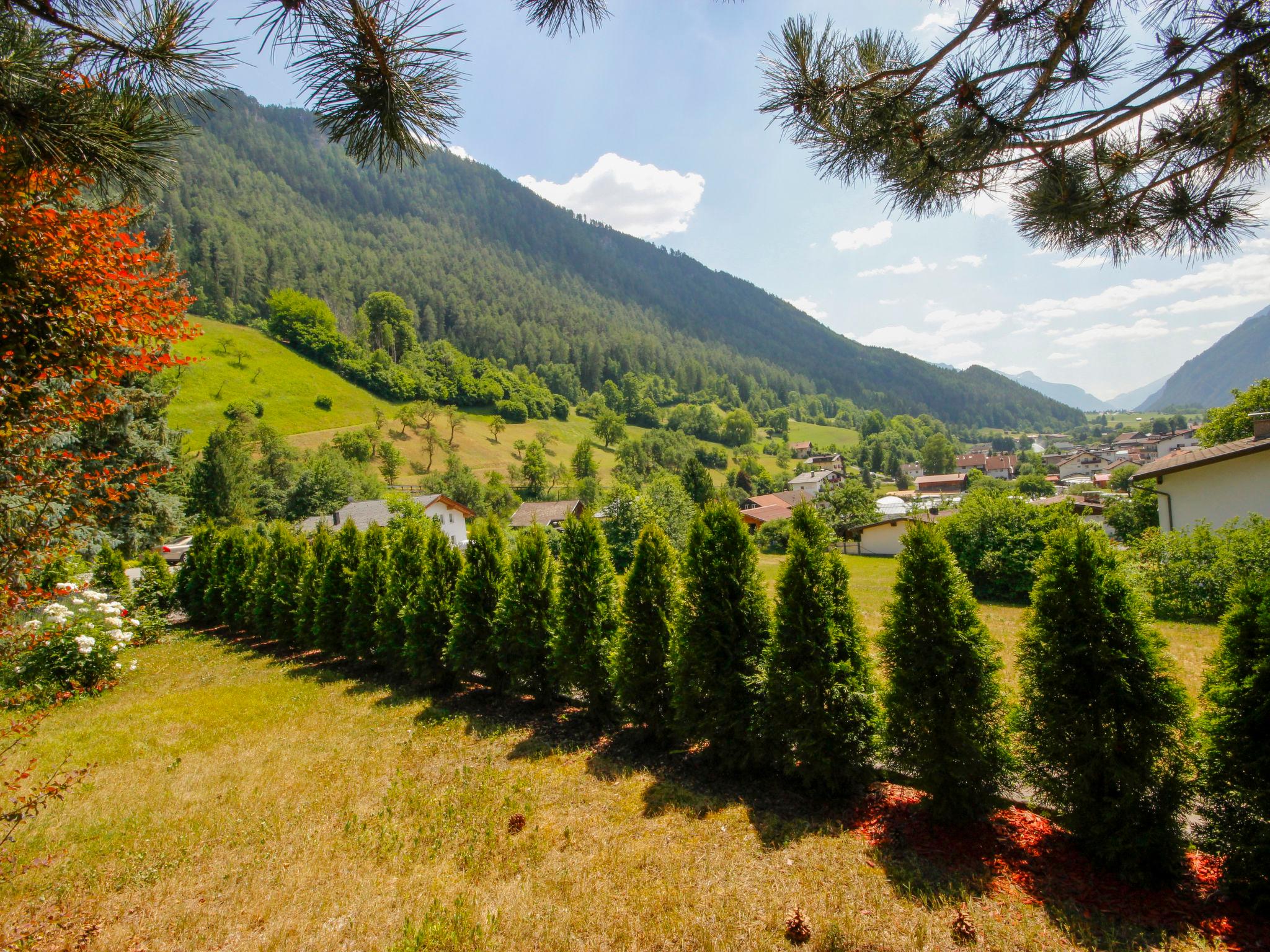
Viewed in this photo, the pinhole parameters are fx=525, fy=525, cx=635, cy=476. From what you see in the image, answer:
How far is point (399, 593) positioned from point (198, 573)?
15.5 meters

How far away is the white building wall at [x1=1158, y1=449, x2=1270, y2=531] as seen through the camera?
16.4 m

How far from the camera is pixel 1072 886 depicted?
4.05 metres

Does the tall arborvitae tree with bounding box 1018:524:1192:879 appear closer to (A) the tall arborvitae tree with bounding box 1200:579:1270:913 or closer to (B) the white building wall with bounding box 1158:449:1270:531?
(A) the tall arborvitae tree with bounding box 1200:579:1270:913

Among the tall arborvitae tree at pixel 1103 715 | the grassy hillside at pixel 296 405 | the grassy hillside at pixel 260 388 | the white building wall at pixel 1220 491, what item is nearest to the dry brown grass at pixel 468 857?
the tall arborvitae tree at pixel 1103 715

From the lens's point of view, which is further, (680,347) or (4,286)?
(680,347)

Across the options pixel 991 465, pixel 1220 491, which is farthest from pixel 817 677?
pixel 991 465

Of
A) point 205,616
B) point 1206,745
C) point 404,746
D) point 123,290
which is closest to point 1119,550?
point 1206,745

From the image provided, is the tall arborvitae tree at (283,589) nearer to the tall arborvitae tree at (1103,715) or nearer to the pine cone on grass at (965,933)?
the pine cone on grass at (965,933)

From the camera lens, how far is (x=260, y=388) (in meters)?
71.6

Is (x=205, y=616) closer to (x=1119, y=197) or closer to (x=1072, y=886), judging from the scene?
(x=1072, y=886)

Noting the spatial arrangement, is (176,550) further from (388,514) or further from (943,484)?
(943,484)

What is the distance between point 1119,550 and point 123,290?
319 inches

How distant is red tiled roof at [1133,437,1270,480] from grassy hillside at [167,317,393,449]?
74.1m

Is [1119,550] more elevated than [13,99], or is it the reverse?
[13,99]
